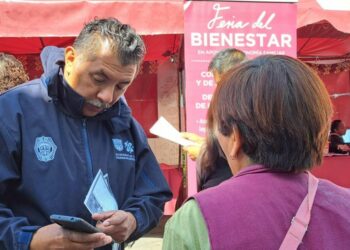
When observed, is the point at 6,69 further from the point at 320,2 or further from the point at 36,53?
the point at 36,53

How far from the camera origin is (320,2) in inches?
185

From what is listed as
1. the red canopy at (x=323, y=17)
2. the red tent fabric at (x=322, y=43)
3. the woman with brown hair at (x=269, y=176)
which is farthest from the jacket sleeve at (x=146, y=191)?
Answer: the red tent fabric at (x=322, y=43)

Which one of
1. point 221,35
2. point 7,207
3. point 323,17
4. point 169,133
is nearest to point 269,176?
point 7,207

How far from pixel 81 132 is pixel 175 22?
2991 mm

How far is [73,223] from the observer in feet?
3.84

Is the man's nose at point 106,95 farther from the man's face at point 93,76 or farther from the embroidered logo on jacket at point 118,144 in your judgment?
the embroidered logo on jacket at point 118,144

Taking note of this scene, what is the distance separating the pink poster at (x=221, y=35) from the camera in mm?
3857

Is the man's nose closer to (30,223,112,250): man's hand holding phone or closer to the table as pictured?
(30,223,112,250): man's hand holding phone

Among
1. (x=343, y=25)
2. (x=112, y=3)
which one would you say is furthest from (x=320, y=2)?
(x=112, y=3)

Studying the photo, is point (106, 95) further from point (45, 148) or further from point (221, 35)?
point (221, 35)

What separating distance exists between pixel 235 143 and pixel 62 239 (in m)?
0.57

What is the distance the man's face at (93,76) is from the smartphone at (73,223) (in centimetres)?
48

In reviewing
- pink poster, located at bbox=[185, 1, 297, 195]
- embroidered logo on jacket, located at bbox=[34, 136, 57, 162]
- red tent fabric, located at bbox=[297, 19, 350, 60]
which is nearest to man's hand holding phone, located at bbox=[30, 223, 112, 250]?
embroidered logo on jacket, located at bbox=[34, 136, 57, 162]

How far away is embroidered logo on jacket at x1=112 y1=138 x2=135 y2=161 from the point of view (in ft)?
5.35
